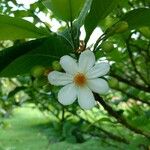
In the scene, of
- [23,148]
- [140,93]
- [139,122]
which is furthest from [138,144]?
[23,148]

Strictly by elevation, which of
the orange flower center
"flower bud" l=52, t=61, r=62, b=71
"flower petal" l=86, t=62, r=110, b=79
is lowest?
the orange flower center

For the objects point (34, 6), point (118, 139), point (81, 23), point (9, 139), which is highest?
point (34, 6)

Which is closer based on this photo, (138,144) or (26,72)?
(26,72)

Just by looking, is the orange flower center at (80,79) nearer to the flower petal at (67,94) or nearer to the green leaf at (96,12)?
the flower petal at (67,94)

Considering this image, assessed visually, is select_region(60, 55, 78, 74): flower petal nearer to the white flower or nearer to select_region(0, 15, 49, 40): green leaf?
the white flower

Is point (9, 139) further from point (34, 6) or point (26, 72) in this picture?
point (26, 72)

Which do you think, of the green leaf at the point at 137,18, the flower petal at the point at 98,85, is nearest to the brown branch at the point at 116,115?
the flower petal at the point at 98,85

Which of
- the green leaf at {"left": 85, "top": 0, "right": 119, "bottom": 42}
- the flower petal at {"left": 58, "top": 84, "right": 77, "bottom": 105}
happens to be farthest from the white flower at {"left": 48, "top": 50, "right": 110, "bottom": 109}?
the green leaf at {"left": 85, "top": 0, "right": 119, "bottom": 42}
